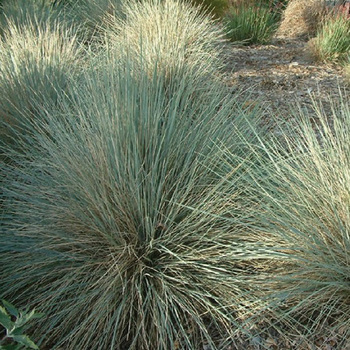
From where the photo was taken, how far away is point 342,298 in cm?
172

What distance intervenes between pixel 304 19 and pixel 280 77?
3.32 m

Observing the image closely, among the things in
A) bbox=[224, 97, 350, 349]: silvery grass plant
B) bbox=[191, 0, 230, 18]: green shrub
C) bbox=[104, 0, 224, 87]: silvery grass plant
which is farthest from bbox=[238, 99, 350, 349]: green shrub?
bbox=[191, 0, 230, 18]: green shrub

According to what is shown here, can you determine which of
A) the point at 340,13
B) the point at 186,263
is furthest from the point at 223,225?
the point at 340,13

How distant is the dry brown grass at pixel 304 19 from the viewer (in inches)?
290

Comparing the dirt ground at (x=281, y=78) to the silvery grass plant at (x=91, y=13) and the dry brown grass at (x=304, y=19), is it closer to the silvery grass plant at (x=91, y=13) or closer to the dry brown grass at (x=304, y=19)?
the dry brown grass at (x=304, y=19)

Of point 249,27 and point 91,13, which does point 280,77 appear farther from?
point 91,13

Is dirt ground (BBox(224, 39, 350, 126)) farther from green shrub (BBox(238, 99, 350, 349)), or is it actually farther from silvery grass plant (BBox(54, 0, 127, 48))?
green shrub (BBox(238, 99, 350, 349))

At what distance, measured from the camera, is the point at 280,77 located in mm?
4711

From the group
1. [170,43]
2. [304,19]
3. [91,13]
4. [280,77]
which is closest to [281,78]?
[280,77]

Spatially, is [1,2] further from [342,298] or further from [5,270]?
[342,298]

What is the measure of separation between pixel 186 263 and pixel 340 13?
217 inches

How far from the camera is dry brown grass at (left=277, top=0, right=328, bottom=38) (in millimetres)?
7359

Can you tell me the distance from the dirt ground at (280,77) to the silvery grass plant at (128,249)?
1626mm

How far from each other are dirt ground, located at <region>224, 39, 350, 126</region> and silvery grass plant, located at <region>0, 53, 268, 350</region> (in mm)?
1626
